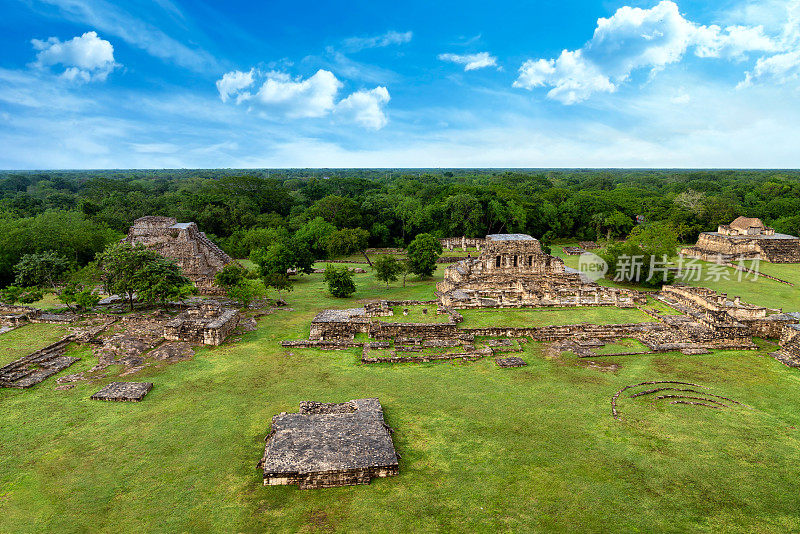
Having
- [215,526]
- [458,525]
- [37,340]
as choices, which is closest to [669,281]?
[458,525]

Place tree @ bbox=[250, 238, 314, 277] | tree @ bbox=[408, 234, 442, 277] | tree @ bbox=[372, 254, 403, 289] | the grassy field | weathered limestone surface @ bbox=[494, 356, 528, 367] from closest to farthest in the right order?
the grassy field
weathered limestone surface @ bbox=[494, 356, 528, 367]
tree @ bbox=[250, 238, 314, 277]
tree @ bbox=[372, 254, 403, 289]
tree @ bbox=[408, 234, 442, 277]

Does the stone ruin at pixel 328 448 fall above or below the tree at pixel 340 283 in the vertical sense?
below

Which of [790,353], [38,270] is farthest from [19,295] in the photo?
[790,353]

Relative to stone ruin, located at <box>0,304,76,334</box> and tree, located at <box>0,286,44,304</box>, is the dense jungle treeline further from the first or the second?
stone ruin, located at <box>0,304,76,334</box>

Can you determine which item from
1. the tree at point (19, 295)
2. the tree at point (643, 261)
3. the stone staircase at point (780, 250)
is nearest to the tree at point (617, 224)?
the stone staircase at point (780, 250)

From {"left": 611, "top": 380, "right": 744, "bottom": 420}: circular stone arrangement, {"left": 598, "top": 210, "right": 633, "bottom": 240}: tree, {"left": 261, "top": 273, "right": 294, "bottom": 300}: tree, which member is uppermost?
{"left": 598, "top": 210, "right": 633, "bottom": 240}: tree

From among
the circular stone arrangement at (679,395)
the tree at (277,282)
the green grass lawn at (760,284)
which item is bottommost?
the circular stone arrangement at (679,395)

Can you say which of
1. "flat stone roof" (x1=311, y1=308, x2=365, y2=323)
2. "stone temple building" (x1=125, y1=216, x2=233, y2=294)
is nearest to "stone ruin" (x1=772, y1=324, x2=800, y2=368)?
"flat stone roof" (x1=311, y1=308, x2=365, y2=323)

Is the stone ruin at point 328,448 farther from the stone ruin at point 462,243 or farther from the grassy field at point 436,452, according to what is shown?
the stone ruin at point 462,243
